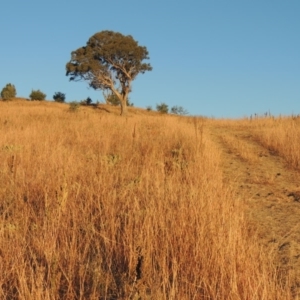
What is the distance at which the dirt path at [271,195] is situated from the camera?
11.7 feet

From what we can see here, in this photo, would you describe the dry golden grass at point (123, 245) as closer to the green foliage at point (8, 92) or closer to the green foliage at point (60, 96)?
the green foliage at point (8, 92)

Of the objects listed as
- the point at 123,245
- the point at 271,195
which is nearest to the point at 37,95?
the point at 271,195

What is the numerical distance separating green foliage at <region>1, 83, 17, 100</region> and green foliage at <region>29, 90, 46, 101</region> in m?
1.94

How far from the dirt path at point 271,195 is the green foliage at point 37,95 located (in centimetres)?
3968

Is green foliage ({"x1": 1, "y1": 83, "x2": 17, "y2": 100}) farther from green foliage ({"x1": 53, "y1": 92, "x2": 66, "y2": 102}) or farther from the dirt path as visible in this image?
the dirt path

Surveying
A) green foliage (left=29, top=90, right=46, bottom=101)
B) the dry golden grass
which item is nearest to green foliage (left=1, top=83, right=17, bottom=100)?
green foliage (left=29, top=90, right=46, bottom=101)

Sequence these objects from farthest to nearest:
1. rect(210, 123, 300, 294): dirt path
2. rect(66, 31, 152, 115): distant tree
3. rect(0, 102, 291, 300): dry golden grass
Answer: rect(66, 31, 152, 115): distant tree < rect(210, 123, 300, 294): dirt path < rect(0, 102, 291, 300): dry golden grass

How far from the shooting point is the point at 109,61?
39.4 metres

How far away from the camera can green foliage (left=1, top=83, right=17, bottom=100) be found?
44125 millimetres

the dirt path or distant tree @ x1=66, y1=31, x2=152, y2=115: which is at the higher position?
distant tree @ x1=66, y1=31, x2=152, y2=115

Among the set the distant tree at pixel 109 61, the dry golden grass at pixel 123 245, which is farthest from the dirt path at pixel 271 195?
the distant tree at pixel 109 61

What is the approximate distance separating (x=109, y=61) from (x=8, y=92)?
45.0 feet

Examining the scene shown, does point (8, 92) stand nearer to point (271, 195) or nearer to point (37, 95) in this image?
point (37, 95)

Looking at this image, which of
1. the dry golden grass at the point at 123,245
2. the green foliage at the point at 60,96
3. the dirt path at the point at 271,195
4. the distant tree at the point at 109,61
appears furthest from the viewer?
the green foliage at the point at 60,96
